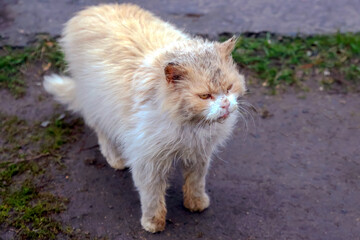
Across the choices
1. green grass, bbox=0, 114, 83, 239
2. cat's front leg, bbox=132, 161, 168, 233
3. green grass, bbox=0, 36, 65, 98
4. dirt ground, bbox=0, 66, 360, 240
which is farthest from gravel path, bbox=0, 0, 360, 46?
cat's front leg, bbox=132, 161, 168, 233

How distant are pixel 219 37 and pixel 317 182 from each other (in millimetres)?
1885

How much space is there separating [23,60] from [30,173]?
1.45m

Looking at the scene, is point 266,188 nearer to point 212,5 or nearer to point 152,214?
point 152,214

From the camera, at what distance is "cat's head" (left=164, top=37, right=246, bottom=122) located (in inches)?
89.7

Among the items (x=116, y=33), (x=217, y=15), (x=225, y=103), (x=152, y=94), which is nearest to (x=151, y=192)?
(x=152, y=94)

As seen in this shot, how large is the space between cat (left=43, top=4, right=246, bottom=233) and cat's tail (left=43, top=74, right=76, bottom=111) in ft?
0.20

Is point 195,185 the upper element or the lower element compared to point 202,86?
lower

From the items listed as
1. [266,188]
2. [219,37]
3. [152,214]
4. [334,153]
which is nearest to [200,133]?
[152,214]

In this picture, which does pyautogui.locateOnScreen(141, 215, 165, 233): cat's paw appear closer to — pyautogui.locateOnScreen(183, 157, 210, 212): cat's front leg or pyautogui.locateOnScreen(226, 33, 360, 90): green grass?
pyautogui.locateOnScreen(183, 157, 210, 212): cat's front leg

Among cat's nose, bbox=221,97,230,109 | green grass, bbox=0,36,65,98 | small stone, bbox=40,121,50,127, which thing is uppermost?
cat's nose, bbox=221,97,230,109

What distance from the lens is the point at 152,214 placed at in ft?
9.63

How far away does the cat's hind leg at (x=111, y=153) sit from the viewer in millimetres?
3415

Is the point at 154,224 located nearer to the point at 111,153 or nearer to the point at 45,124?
the point at 111,153

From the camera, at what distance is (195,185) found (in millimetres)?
3025
